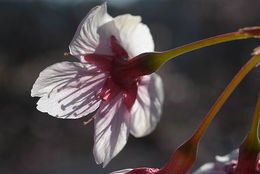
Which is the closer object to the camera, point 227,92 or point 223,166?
point 227,92

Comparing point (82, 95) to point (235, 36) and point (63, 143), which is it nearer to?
point (235, 36)

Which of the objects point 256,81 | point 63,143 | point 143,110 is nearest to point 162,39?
point 256,81

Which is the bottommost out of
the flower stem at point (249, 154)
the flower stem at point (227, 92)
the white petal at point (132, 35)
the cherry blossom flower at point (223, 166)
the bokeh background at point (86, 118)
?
the bokeh background at point (86, 118)

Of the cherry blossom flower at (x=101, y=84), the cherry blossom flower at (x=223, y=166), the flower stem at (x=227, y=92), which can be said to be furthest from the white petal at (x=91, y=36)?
the cherry blossom flower at (x=223, y=166)

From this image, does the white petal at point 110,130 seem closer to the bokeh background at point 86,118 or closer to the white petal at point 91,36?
the white petal at point 91,36

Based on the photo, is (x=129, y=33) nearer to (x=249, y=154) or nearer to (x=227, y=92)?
(x=227, y=92)

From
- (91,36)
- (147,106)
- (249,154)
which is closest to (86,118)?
(147,106)
